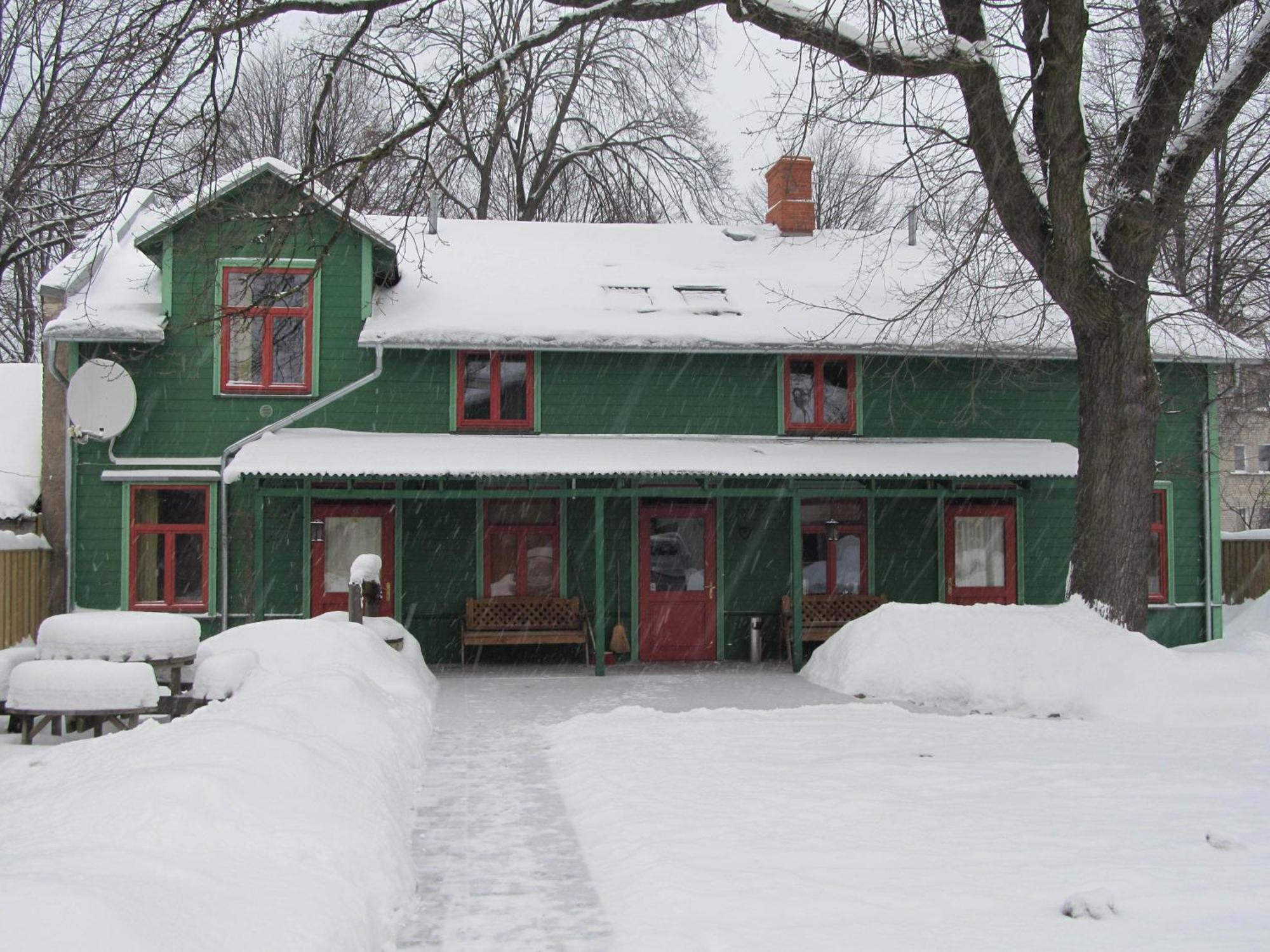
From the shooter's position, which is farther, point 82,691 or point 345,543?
point 345,543

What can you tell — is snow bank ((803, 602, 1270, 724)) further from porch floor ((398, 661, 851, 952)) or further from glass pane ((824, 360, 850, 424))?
glass pane ((824, 360, 850, 424))

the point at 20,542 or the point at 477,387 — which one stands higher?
the point at 477,387

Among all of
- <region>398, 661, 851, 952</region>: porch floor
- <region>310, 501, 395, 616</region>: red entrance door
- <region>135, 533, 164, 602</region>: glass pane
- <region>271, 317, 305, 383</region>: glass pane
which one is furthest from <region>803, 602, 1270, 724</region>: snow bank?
<region>135, 533, 164, 602</region>: glass pane

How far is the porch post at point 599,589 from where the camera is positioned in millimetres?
15656

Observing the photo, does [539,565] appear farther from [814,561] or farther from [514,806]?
[514,806]

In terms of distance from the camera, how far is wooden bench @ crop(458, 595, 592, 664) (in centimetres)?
1659

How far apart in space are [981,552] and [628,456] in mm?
5929

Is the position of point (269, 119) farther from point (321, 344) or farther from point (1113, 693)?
point (1113, 693)

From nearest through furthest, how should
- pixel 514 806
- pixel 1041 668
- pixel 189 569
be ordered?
pixel 514 806 < pixel 1041 668 < pixel 189 569

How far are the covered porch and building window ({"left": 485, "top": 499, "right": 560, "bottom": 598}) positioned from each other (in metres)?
0.02

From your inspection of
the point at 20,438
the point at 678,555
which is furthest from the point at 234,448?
the point at 678,555

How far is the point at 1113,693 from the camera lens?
40.8 feet

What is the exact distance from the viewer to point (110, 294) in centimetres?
1720

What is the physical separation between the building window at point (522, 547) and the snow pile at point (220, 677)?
6673mm
